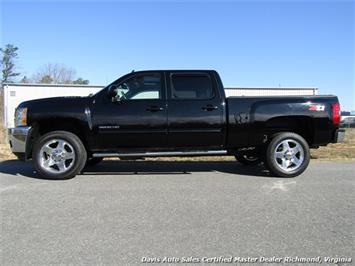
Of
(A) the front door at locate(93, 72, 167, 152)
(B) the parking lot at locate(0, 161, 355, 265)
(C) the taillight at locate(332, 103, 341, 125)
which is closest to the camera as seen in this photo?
(B) the parking lot at locate(0, 161, 355, 265)

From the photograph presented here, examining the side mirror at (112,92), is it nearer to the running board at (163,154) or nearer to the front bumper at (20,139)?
the running board at (163,154)

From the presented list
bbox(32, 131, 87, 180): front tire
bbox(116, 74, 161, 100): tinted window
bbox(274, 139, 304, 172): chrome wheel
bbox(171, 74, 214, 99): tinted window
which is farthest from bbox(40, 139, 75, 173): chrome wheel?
bbox(274, 139, 304, 172): chrome wheel

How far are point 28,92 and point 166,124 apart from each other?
992 inches

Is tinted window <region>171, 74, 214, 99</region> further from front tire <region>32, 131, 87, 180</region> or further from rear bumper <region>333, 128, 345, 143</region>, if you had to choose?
rear bumper <region>333, 128, 345, 143</region>

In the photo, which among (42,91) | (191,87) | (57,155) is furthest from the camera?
(42,91)

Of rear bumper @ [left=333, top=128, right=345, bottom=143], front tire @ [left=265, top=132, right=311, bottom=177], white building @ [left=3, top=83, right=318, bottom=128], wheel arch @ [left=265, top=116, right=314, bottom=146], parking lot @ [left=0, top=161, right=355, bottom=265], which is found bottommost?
parking lot @ [left=0, top=161, right=355, bottom=265]

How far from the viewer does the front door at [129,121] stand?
25.0 feet

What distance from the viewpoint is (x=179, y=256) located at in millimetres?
3910

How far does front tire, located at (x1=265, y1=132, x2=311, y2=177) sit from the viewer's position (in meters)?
7.82

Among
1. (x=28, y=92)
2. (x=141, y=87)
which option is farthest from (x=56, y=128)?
(x=28, y=92)

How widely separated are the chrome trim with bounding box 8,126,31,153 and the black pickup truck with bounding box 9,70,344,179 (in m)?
0.02

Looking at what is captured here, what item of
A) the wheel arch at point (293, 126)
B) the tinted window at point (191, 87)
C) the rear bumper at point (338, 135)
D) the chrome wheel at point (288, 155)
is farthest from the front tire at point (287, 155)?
the tinted window at point (191, 87)

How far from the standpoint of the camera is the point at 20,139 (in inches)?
298

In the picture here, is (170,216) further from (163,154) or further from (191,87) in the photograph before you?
(191,87)
